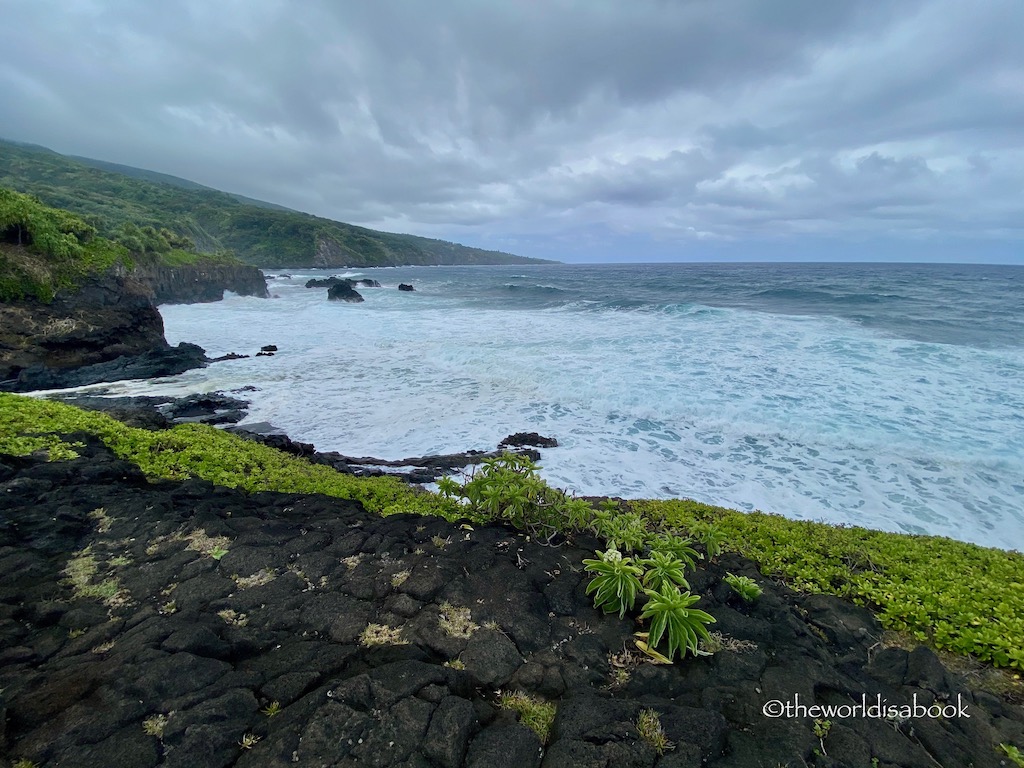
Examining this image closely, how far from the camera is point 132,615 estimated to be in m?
3.44

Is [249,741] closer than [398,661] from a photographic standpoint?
Yes

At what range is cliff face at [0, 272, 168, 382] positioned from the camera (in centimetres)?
1445

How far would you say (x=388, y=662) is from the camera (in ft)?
10.1

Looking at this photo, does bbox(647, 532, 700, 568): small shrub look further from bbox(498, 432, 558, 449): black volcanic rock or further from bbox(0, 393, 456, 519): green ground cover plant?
bbox(498, 432, 558, 449): black volcanic rock

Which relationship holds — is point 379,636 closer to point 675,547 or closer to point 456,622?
point 456,622

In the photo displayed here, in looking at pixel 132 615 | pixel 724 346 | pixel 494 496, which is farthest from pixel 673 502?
pixel 724 346

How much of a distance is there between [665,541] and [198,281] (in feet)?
141

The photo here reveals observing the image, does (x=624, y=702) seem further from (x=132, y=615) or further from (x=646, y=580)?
(x=132, y=615)

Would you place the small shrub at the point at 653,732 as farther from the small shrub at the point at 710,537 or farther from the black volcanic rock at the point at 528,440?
the black volcanic rock at the point at 528,440

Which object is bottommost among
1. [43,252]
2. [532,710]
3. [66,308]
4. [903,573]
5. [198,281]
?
[903,573]

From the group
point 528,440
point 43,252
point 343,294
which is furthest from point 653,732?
point 343,294

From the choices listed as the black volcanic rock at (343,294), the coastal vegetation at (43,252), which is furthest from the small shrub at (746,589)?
the black volcanic rock at (343,294)

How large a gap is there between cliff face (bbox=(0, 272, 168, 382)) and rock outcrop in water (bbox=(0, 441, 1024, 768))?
46.2 ft

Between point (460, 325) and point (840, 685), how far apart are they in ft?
85.2
